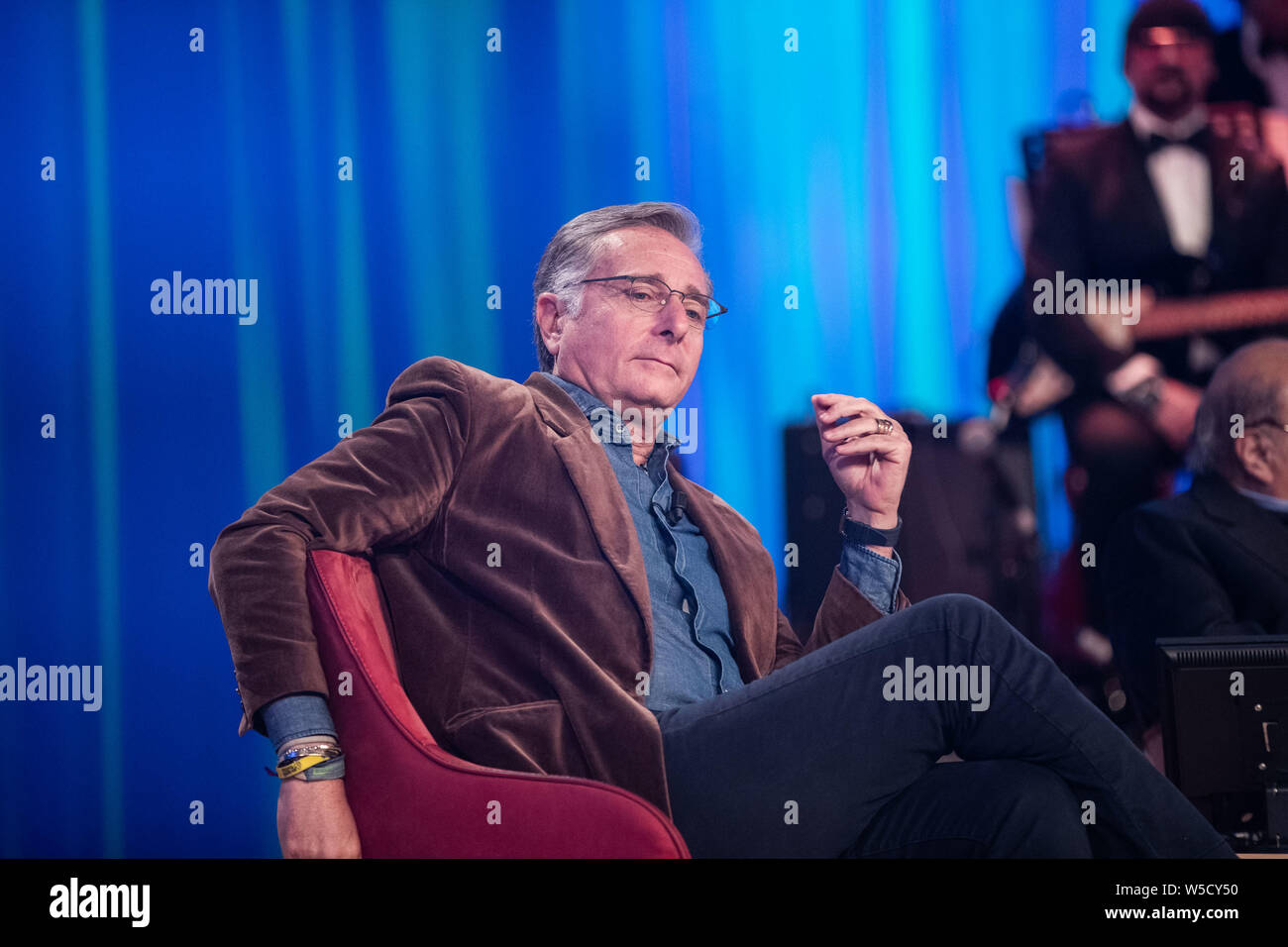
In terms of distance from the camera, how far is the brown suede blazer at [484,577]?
1598mm

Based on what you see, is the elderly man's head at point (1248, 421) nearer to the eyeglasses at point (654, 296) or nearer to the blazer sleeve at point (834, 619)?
the blazer sleeve at point (834, 619)

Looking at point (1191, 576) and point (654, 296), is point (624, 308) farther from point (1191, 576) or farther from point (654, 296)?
point (1191, 576)

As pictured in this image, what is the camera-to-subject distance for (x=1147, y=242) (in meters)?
2.44

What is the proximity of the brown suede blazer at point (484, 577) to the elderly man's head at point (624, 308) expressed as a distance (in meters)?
0.13

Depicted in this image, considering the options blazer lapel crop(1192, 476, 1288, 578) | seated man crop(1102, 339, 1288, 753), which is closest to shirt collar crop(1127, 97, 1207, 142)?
seated man crop(1102, 339, 1288, 753)

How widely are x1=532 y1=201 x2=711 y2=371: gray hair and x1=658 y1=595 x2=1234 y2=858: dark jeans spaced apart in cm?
87

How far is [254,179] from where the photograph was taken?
7.70ft

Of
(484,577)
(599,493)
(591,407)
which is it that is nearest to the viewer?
(484,577)

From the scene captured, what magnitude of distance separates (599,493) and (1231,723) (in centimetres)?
120

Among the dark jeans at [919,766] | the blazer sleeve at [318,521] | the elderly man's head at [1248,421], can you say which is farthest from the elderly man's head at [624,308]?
the elderly man's head at [1248,421]

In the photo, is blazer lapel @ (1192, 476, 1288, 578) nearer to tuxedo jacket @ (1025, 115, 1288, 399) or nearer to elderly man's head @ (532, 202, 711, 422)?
tuxedo jacket @ (1025, 115, 1288, 399)

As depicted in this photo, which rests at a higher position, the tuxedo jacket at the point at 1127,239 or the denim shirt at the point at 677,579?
the tuxedo jacket at the point at 1127,239

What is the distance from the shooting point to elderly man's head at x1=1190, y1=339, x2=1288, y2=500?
2.37 meters

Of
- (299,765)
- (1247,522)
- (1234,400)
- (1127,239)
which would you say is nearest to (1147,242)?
(1127,239)
